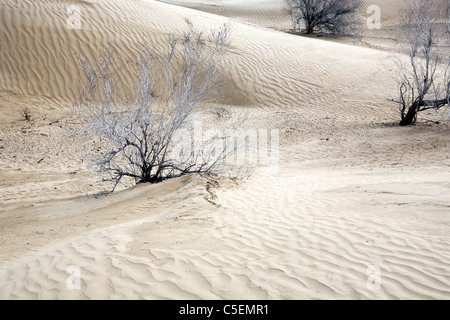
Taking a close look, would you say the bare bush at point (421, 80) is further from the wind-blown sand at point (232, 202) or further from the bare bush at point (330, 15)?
the bare bush at point (330, 15)

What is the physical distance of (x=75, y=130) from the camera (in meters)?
9.47

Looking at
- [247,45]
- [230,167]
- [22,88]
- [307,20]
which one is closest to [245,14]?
[307,20]

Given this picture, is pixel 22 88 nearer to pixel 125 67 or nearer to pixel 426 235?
pixel 125 67

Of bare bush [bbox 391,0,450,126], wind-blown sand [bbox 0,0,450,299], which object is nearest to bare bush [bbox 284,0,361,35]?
bare bush [bbox 391,0,450,126]

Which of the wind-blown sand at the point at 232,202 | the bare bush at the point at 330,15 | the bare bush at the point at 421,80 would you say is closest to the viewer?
the wind-blown sand at the point at 232,202

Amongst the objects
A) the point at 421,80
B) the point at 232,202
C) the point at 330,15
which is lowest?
the point at 232,202

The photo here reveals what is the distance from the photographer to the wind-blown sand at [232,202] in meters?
2.91

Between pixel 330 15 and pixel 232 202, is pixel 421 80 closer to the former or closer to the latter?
pixel 232 202

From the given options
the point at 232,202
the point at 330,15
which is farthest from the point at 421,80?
the point at 330,15

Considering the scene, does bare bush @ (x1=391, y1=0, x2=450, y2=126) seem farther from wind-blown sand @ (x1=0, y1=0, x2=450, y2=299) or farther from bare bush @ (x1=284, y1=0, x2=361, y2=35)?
bare bush @ (x1=284, y1=0, x2=361, y2=35)

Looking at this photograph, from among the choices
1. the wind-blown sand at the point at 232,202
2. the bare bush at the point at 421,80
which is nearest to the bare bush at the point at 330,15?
the bare bush at the point at 421,80

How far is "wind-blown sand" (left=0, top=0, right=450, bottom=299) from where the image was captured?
2.91 metres

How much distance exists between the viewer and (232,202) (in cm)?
508

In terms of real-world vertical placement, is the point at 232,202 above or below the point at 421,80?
below
